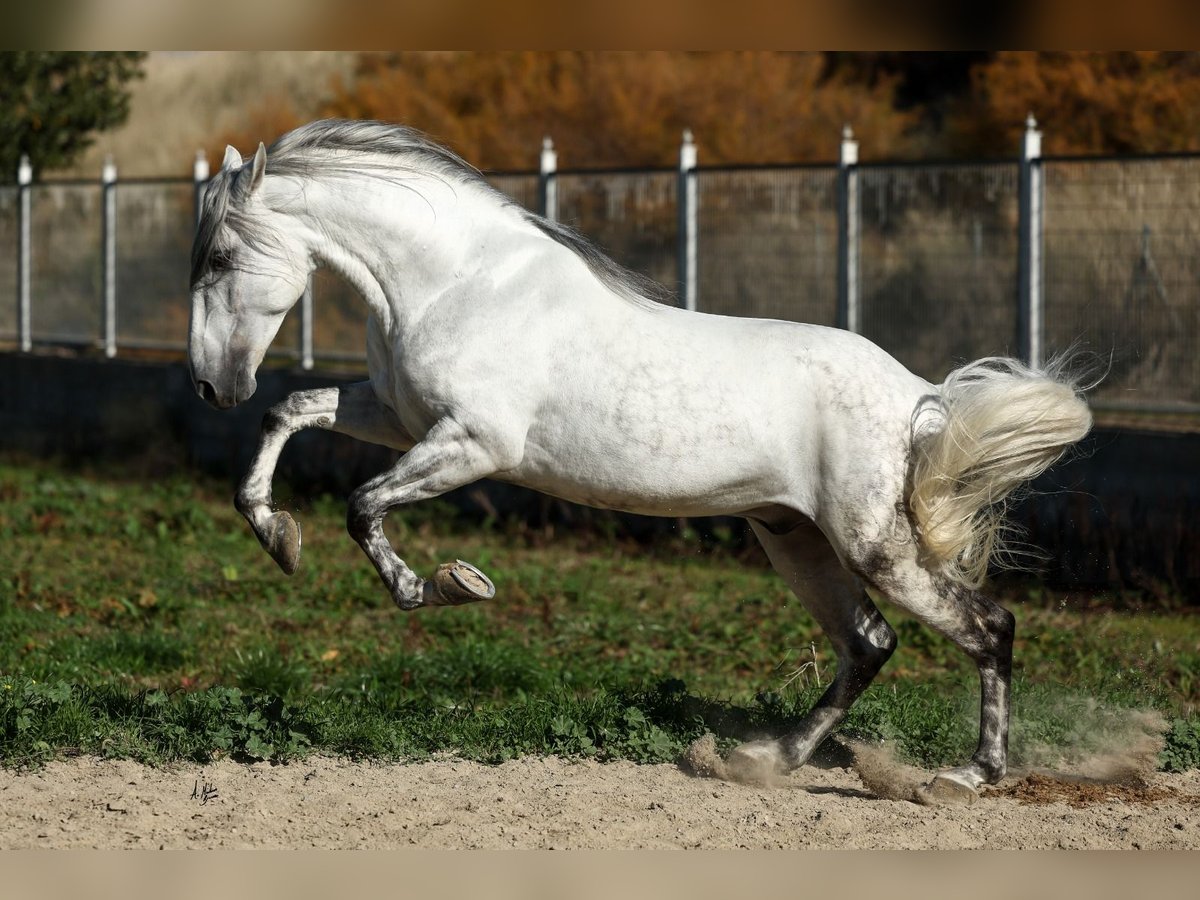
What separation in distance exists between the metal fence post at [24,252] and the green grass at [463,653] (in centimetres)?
572

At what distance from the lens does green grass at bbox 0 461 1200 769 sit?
19.5 feet

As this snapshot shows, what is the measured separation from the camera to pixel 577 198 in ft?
43.0

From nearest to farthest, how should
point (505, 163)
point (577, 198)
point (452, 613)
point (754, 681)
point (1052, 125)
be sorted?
point (754, 681) < point (452, 613) < point (577, 198) < point (1052, 125) < point (505, 163)

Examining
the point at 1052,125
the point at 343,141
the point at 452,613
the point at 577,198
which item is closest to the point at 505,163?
the point at 1052,125

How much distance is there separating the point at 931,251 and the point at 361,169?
678 cm

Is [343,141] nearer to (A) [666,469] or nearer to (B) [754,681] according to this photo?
(A) [666,469]

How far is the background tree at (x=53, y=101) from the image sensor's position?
18.7m

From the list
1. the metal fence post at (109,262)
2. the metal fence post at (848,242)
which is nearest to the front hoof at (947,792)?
the metal fence post at (848,242)

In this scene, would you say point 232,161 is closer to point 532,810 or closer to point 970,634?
point 532,810

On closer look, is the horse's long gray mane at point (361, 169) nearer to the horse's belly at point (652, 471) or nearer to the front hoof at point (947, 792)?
the horse's belly at point (652, 471)

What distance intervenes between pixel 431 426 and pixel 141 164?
5361 cm

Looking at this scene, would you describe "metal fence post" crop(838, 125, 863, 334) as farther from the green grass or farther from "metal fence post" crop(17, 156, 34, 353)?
"metal fence post" crop(17, 156, 34, 353)

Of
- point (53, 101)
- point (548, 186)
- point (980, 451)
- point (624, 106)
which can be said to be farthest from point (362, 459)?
point (624, 106)

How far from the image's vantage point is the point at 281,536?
514cm
